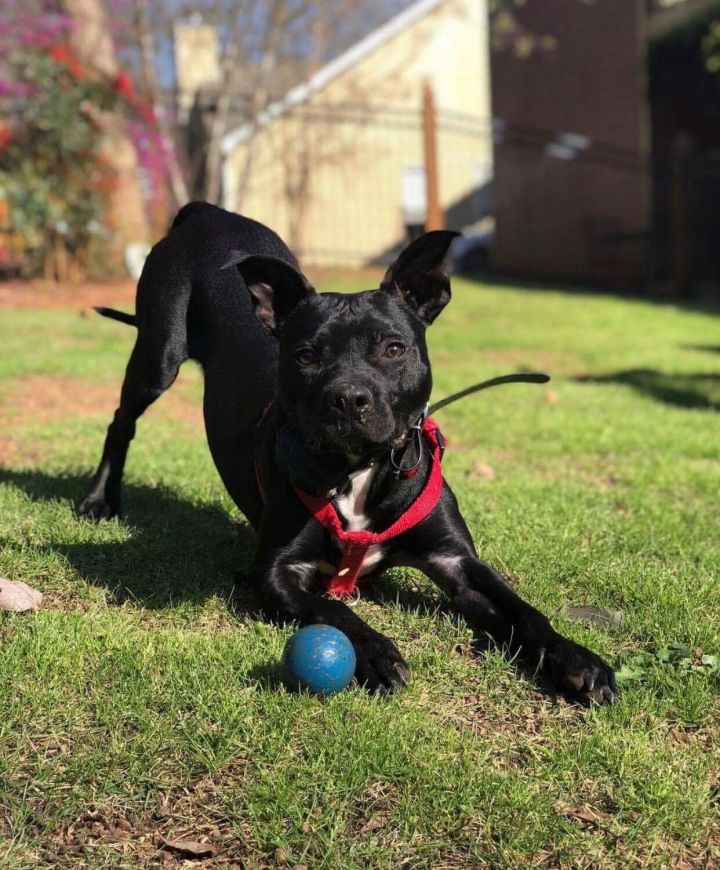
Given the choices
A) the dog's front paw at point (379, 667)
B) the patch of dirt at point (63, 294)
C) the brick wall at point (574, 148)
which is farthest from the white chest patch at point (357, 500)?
the brick wall at point (574, 148)

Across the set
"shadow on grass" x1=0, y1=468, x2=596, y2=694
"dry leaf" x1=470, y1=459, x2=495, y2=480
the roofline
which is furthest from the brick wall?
"shadow on grass" x1=0, y1=468, x2=596, y2=694

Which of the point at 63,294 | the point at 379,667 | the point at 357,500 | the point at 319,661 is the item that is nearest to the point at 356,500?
the point at 357,500

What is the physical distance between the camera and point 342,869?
7.04 feet

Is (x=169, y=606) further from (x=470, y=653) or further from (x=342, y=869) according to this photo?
(x=342, y=869)

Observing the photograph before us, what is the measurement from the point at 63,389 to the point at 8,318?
3464mm

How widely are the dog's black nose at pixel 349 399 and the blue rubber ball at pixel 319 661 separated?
67cm

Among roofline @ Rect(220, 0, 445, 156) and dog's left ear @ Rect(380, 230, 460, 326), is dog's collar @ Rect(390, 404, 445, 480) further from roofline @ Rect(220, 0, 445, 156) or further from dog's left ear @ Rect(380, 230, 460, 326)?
roofline @ Rect(220, 0, 445, 156)

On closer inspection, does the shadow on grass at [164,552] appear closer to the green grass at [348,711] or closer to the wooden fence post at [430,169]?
the green grass at [348,711]

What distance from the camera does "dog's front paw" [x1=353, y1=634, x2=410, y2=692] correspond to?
2850 mm

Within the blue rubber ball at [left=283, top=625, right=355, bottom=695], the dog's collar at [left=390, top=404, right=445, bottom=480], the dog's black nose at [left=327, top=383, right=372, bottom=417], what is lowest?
the blue rubber ball at [left=283, top=625, right=355, bottom=695]

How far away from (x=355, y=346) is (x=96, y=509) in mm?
1829

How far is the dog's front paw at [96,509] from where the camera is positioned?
14.6 feet

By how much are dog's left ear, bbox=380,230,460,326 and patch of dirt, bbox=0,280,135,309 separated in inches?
355

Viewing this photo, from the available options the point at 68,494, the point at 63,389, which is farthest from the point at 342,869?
the point at 63,389
